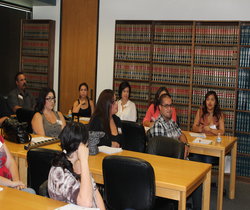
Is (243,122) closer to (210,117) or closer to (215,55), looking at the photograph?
(210,117)

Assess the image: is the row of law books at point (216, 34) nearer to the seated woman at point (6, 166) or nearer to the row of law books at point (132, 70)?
the row of law books at point (132, 70)

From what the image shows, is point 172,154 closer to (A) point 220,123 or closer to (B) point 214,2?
(A) point 220,123

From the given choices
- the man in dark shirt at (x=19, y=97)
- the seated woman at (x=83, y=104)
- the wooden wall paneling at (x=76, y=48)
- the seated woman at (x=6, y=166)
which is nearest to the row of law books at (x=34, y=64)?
the wooden wall paneling at (x=76, y=48)

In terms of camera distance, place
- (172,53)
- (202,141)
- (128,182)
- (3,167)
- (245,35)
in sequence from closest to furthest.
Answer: (128,182) → (3,167) → (202,141) → (245,35) → (172,53)

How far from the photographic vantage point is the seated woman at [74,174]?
259 cm

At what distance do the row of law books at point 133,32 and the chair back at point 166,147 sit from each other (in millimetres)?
3212

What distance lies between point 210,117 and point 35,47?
4.25 metres

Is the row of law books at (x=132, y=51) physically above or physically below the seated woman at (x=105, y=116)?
above

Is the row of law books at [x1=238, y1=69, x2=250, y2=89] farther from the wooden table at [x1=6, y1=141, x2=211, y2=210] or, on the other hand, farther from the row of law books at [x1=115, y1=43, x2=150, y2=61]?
the wooden table at [x1=6, y1=141, x2=211, y2=210]

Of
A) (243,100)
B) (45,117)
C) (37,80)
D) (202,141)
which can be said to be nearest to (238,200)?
(202,141)

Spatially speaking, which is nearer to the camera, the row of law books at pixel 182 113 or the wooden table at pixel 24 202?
the wooden table at pixel 24 202

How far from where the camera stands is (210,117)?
6.00 meters

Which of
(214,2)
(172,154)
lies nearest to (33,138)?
(172,154)

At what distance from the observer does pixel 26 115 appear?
5.83m
